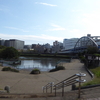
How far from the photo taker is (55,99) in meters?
5.21

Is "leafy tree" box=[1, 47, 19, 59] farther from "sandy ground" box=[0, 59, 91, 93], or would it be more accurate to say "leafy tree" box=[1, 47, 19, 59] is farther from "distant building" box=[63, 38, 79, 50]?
"distant building" box=[63, 38, 79, 50]

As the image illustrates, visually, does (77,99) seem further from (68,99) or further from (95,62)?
(95,62)

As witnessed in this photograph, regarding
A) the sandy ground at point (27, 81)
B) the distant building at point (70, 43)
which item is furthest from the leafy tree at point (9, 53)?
the distant building at point (70, 43)

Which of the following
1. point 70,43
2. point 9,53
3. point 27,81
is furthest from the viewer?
point 70,43

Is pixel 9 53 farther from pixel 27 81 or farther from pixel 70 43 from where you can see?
pixel 70 43

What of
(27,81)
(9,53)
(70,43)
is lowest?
(27,81)

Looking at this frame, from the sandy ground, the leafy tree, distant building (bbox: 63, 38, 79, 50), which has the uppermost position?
distant building (bbox: 63, 38, 79, 50)

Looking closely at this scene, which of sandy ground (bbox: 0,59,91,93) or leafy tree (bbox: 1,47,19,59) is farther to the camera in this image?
leafy tree (bbox: 1,47,19,59)

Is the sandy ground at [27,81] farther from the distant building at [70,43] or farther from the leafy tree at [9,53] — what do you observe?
the distant building at [70,43]

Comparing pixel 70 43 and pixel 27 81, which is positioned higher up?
pixel 70 43

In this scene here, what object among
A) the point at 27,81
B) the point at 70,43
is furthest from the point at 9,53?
the point at 70,43

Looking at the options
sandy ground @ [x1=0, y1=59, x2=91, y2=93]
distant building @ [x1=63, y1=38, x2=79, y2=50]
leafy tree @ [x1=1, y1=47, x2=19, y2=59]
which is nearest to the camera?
sandy ground @ [x1=0, y1=59, x2=91, y2=93]

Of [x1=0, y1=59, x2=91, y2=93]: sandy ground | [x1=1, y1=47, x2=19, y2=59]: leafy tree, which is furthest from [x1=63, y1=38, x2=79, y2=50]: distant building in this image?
[x1=0, y1=59, x2=91, y2=93]: sandy ground

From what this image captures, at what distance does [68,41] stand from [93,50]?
90.2m
